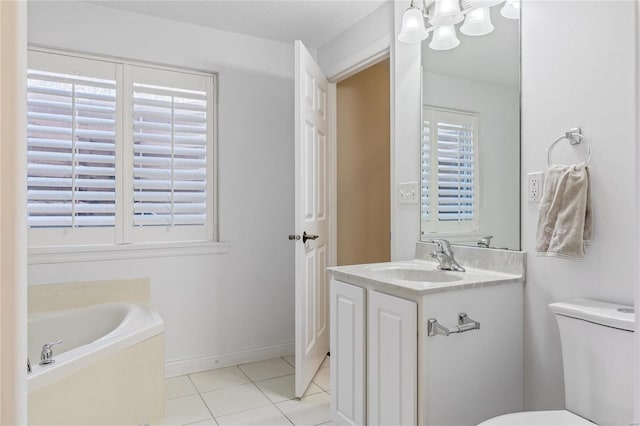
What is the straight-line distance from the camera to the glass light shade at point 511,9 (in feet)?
6.16

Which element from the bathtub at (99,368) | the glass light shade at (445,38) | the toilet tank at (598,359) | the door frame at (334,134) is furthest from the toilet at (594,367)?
the door frame at (334,134)

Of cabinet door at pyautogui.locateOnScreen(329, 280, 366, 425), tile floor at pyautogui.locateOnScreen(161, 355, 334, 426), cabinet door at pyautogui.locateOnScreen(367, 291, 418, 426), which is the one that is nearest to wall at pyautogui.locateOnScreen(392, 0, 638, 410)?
cabinet door at pyautogui.locateOnScreen(367, 291, 418, 426)

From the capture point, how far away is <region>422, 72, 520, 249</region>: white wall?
1.89 meters

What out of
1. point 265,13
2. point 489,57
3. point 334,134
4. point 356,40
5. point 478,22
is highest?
point 265,13

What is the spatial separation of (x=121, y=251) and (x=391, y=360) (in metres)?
1.89

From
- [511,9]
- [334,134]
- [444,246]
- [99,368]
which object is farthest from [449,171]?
[99,368]

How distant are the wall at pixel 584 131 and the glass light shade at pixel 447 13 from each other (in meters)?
0.30

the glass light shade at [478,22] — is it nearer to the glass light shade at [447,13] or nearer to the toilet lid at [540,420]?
the glass light shade at [447,13]

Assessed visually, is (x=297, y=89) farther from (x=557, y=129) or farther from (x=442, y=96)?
(x=557, y=129)

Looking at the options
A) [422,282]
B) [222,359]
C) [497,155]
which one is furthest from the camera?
[222,359]

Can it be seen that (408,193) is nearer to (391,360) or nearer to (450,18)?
(450,18)

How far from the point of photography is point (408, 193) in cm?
245

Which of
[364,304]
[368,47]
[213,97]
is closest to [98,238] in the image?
[213,97]

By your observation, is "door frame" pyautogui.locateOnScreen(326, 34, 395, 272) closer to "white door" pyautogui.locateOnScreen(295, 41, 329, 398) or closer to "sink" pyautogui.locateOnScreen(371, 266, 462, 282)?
"white door" pyautogui.locateOnScreen(295, 41, 329, 398)
